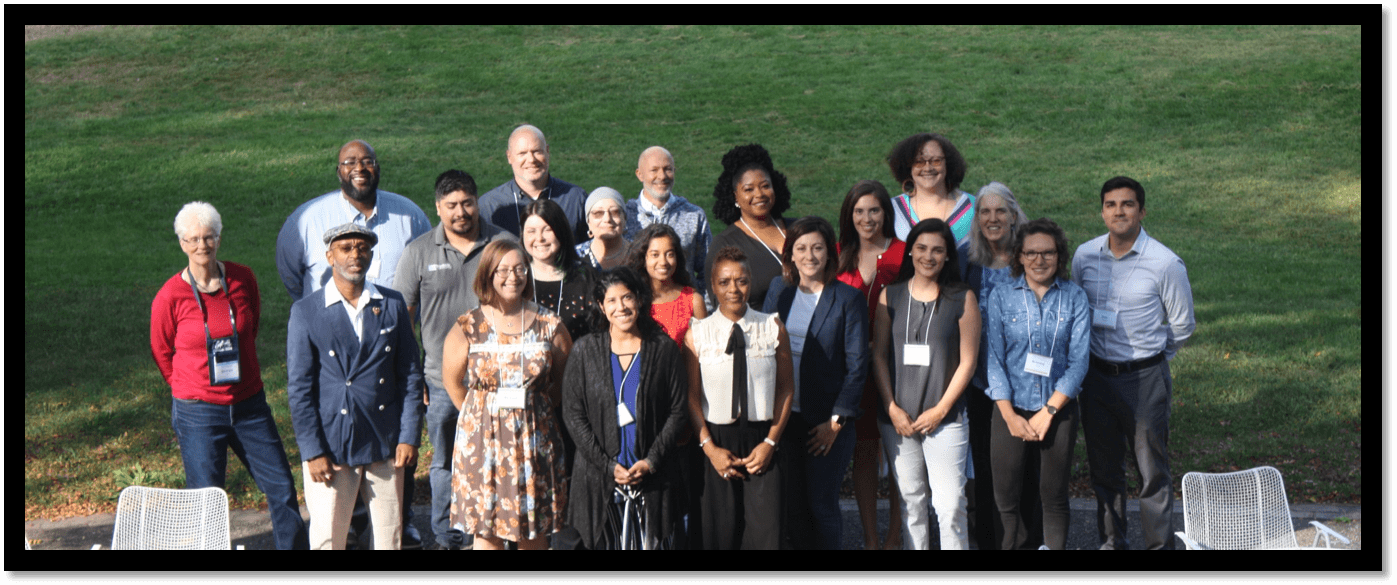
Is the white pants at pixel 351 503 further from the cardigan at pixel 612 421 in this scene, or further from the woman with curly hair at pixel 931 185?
the woman with curly hair at pixel 931 185

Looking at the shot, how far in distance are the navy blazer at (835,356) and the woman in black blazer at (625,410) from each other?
694mm

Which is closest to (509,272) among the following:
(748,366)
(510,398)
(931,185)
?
(510,398)

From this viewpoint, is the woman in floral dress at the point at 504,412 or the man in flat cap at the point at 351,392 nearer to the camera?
the woman in floral dress at the point at 504,412

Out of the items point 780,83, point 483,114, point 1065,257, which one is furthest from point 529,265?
point 780,83

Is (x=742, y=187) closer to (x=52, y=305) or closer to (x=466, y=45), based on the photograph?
(x=52, y=305)

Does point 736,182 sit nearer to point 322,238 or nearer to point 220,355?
point 322,238

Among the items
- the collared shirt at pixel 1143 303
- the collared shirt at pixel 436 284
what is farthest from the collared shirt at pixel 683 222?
the collared shirt at pixel 1143 303

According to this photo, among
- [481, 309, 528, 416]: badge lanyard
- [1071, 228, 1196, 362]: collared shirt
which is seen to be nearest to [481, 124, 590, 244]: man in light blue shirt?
[481, 309, 528, 416]: badge lanyard

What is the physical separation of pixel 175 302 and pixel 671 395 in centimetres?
262

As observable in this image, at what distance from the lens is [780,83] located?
26.3 metres

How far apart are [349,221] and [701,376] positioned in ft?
9.28

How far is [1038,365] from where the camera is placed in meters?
5.12

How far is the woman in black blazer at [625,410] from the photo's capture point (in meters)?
4.71

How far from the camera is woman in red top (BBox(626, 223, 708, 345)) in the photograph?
16.5 ft
